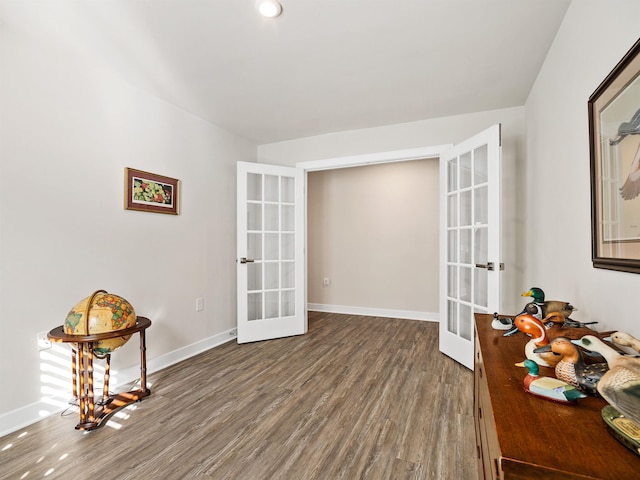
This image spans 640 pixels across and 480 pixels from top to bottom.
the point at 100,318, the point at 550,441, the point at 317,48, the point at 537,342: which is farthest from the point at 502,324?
the point at 100,318

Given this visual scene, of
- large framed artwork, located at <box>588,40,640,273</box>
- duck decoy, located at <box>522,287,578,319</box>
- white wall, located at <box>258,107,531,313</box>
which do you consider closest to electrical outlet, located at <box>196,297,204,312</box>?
white wall, located at <box>258,107,531,313</box>

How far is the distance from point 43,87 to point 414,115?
302 centimetres

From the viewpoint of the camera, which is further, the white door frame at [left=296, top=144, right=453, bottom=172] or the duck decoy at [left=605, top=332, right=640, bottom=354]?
the white door frame at [left=296, top=144, right=453, bottom=172]

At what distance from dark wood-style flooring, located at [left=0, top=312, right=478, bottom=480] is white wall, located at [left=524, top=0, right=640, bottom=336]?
1022 mm

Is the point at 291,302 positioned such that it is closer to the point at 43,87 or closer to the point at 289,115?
the point at 289,115

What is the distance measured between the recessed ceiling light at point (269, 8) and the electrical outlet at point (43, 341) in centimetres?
241

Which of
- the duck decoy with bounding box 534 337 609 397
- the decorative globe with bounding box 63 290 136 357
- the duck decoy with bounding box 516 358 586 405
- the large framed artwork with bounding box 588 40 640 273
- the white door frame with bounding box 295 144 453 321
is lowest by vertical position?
the decorative globe with bounding box 63 290 136 357

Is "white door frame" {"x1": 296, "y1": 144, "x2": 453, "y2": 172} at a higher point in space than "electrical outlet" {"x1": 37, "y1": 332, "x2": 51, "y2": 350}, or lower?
higher

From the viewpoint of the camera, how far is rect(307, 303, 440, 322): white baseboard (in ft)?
14.1

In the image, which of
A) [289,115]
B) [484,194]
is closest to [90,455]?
[289,115]

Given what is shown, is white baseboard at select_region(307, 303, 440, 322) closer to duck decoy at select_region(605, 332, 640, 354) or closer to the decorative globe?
the decorative globe

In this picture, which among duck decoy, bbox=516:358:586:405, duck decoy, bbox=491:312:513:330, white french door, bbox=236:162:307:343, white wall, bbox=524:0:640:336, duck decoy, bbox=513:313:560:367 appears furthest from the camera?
white french door, bbox=236:162:307:343

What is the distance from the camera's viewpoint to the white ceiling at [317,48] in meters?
1.70

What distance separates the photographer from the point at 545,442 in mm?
535
